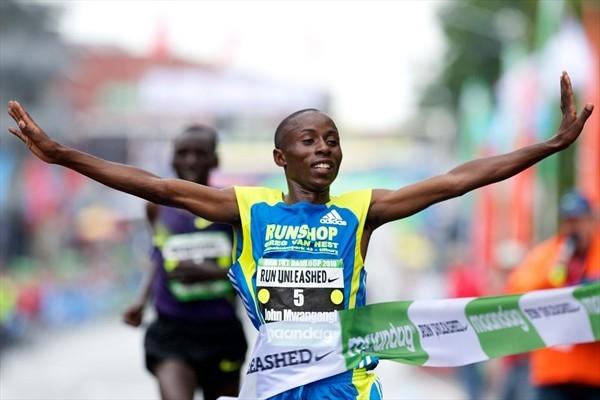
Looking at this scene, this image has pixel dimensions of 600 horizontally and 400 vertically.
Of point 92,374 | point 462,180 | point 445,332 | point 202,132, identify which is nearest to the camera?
point 462,180

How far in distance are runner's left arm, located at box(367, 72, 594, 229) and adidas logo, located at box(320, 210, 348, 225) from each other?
146 mm

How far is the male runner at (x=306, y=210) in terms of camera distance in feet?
18.2

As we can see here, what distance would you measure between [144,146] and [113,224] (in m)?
10.2

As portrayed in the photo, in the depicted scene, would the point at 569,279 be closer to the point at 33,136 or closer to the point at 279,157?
the point at 279,157

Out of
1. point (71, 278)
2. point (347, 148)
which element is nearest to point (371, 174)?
point (71, 278)

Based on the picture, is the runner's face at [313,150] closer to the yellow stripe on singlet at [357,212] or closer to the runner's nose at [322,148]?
the runner's nose at [322,148]

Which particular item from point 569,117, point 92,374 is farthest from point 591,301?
point 92,374

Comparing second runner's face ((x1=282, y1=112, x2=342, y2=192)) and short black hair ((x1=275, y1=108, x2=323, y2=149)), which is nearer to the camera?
second runner's face ((x1=282, y1=112, x2=342, y2=192))

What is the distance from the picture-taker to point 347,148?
7325 centimetres

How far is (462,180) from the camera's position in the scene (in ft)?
18.7

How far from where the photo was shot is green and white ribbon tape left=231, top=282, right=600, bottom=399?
18.4 feet

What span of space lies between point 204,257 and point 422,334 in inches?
75.0

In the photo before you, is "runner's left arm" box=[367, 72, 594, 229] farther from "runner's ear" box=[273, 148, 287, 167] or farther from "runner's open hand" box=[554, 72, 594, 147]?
"runner's ear" box=[273, 148, 287, 167]

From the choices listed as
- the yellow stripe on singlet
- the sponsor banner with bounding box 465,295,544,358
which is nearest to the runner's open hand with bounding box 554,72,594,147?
the yellow stripe on singlet
